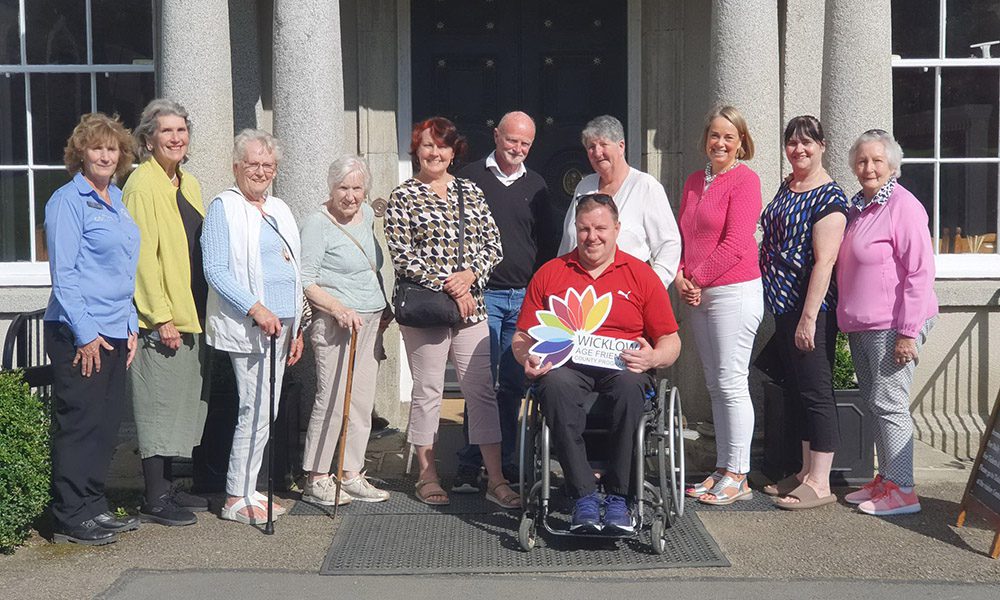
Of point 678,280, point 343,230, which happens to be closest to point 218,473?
point 343,230

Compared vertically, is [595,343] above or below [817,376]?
above

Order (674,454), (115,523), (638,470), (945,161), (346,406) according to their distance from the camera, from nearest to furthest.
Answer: (638,470) < (674,454) < (115,523) < (346,406) < (945,161)

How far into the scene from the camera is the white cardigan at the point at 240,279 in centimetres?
547

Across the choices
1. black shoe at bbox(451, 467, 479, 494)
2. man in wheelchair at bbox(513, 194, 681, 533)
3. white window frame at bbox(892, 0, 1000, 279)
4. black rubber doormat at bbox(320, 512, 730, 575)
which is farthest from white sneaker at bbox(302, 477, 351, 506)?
white window frame at bbox(892, 0, 1000, 279)

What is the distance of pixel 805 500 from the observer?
19.4 feet

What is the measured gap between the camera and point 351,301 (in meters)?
5.84

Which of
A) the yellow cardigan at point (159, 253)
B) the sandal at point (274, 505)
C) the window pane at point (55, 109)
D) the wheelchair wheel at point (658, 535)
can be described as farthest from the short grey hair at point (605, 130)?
the window pane at point (55, 109)

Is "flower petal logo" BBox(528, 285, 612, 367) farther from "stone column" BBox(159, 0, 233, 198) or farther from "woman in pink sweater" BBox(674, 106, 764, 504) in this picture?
"stone column" BBox(159, 0, 233, 198)

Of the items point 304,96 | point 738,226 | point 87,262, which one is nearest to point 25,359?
point 87,262

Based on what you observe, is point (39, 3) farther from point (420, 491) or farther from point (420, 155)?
point (420, 491)

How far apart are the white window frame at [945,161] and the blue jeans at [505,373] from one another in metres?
3.15

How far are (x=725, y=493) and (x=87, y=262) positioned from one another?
3215mm

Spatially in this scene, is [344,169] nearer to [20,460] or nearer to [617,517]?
[20,460]

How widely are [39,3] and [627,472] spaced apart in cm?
502
